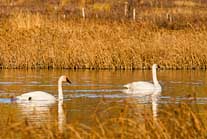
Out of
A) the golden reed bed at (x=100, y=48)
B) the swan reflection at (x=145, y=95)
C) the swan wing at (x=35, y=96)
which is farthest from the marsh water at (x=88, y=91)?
the golden reed bed at (x=100, y=48)

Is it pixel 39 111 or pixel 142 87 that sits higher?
pixel 142 87

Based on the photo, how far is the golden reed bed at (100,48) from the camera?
83.5 feet

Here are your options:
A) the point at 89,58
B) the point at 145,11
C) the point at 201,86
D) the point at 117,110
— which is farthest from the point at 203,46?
the point at 145,11

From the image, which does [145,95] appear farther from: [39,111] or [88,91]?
[39,111]

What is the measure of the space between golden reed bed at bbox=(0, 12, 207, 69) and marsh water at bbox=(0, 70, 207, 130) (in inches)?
23.2

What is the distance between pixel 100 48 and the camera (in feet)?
83.7

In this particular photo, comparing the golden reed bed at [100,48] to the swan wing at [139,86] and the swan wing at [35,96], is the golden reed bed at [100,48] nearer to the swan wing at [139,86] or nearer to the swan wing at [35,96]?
the swan wing at [139,86]

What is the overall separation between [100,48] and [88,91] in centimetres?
643

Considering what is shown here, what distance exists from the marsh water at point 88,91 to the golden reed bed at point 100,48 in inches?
23.2

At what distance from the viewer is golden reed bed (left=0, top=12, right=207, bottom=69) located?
83.5 feet

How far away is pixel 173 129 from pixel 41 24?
16.9m

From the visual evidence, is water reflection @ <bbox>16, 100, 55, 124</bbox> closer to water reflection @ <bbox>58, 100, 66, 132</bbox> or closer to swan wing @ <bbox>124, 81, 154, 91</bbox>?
water reflection @ <bbox>58, 100, 66, 132</bbox>

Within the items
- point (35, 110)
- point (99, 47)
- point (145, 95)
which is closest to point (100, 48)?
point (99, 47)

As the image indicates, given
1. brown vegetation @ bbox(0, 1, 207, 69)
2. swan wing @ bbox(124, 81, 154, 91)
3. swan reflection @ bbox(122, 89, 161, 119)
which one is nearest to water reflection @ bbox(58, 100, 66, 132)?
swan reflection @ bbox(122, 89, 161, 119)
